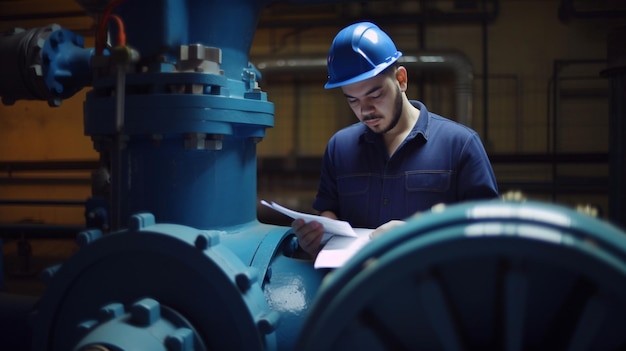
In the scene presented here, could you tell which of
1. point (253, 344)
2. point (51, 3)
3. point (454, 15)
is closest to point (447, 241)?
point (253, 344)

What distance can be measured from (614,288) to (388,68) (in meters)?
0.85

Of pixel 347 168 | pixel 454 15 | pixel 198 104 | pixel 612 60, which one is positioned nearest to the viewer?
pixel 198 104

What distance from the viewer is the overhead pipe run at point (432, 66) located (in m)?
3.75

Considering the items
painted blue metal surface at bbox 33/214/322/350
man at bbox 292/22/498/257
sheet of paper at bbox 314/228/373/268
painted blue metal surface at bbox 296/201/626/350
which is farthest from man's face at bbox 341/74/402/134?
painted blue metal surface at bbox 296/201/626/350

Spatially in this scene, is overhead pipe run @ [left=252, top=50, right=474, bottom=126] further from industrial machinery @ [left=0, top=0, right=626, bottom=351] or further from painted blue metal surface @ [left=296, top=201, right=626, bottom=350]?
painted blue metal surface @ [left=296, top=201, right=626, bottom=350]

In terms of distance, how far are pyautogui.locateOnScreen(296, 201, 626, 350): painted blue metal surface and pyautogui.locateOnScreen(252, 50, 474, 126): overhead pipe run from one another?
11.1ft

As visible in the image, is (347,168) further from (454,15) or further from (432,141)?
(454,15)

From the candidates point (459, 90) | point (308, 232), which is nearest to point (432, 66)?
point (459, 90)

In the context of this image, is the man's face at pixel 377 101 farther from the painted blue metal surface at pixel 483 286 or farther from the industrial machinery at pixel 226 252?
the painted blue metal surface at pixel 483 286

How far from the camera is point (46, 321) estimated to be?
2.59 feet

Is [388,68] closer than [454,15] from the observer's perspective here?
Yes

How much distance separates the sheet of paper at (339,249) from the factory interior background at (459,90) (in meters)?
2.80

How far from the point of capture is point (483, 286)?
46 cm

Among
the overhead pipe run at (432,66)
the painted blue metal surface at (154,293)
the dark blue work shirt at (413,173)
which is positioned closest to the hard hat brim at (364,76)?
the dark blue work shirt at (413,173)
